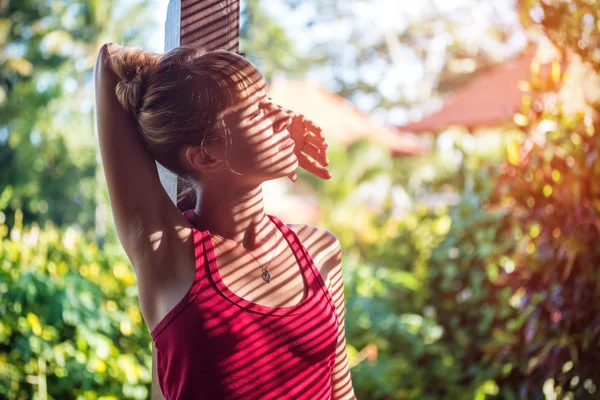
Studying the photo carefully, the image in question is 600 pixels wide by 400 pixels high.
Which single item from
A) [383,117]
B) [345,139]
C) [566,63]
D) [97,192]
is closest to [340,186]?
[345,139]

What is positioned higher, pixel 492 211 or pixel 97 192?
pixel 492 211

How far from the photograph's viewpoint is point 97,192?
17109mm

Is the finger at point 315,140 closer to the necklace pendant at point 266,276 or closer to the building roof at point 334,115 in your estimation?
the necklace pendant at point 266,276

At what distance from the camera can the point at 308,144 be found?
1.40 m

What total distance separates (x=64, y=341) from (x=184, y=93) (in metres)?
1.44

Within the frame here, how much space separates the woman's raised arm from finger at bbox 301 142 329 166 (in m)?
0.34

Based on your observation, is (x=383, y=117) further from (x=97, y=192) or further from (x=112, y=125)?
(x=112, y=125)

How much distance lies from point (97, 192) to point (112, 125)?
16644 mm

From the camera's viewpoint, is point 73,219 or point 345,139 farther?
point 73,219

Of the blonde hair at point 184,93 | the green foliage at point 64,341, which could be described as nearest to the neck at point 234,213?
the blonde hair at point 184,93

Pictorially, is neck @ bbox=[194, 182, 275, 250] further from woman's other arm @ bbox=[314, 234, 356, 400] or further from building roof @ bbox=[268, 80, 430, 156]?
building roof @ bbox=[268, 80, 430, 156]

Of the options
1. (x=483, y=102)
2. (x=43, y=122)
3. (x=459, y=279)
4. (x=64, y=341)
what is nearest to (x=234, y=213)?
(x=64, y=341)

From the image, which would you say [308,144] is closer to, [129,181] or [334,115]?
[129,181]

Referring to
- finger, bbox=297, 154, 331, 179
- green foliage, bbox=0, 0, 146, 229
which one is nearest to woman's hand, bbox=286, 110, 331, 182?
finger, bbox=297, 154, 331, 179
